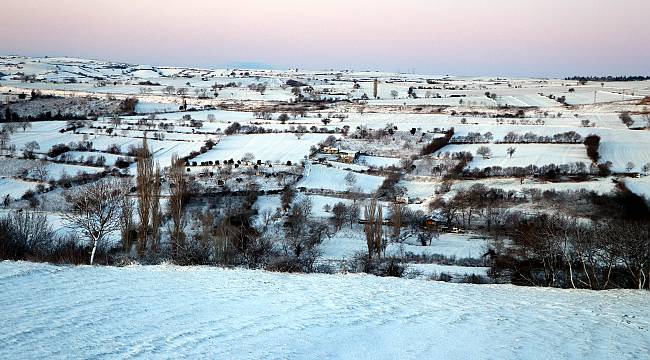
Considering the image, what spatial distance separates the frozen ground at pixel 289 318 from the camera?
27.1 feet

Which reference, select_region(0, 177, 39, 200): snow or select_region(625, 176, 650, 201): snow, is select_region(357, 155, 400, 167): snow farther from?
select_region(0, 177, 39, 200): snow

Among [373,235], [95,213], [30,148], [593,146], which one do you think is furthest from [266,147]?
[593,146]

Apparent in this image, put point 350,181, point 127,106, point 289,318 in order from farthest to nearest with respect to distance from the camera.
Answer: point 127,106 → point 350,181 → point 289,318

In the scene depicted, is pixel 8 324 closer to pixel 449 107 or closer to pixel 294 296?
pixel 294 296

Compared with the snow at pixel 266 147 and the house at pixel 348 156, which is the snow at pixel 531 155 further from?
the snow at pixel 266 147

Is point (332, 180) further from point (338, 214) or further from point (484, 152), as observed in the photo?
point (484, 152)

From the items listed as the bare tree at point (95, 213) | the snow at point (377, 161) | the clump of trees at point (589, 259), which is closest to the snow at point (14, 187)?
the bare tree at point (95, 213)

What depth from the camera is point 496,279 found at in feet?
76.5

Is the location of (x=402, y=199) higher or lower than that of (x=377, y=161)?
lower

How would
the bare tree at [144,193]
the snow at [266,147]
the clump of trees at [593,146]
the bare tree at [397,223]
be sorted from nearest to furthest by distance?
the bare tree at [144,193] < the bare tree at [397,223] < the clump of trees at [593,146] < the snow at [266,147]

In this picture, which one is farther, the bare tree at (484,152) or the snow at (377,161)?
the snow at (377,161)

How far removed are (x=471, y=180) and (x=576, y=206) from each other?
33.8 feet

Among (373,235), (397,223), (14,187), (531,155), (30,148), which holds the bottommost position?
(397,223)

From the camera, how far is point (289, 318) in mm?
10141
